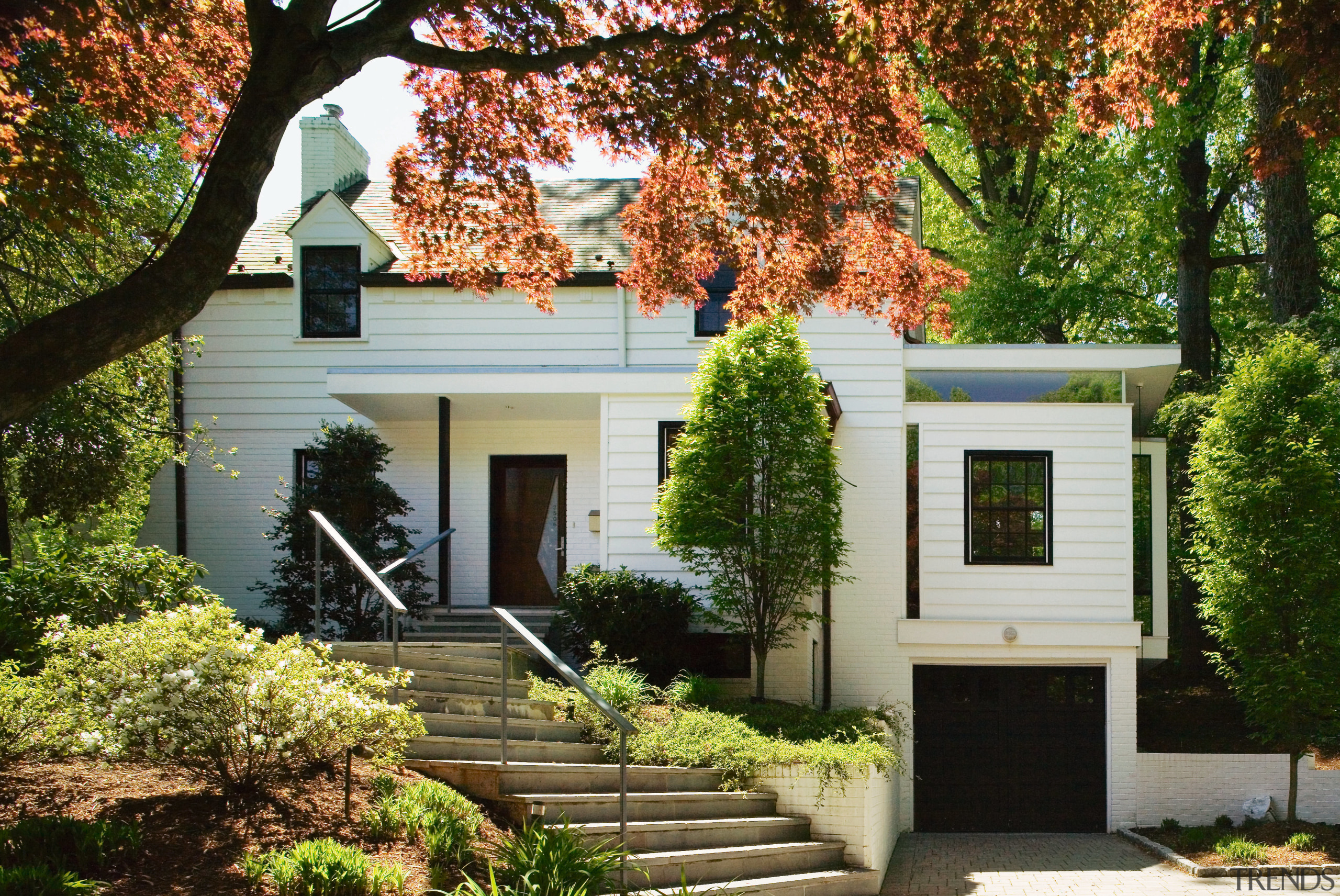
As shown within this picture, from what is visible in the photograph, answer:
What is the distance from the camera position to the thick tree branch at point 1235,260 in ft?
77.5

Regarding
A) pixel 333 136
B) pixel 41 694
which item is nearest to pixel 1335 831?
pixel 41 694

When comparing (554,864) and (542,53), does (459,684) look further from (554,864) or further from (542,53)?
(542,53)

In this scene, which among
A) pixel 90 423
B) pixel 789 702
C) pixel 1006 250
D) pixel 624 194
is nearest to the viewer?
pixel 90 423

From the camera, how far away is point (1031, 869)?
39.5 feet

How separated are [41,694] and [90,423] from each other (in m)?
5.54

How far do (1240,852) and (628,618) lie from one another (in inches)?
288

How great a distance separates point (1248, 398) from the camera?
14.6m

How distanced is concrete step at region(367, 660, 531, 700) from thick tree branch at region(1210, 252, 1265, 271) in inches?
747

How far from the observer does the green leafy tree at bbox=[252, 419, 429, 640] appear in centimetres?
1345

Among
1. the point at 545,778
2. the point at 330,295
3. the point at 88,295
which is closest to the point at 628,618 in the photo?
the point at 545,778

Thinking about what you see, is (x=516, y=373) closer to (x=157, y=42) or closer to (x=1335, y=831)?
(x=157, y=42)

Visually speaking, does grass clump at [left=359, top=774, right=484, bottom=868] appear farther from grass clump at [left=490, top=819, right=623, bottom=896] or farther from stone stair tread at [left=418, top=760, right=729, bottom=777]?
stone stair tread at [left=418, top=760, right=729, bottom=777]

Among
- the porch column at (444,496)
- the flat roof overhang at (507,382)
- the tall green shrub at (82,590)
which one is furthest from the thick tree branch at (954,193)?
the tall green shrub at (82,590)

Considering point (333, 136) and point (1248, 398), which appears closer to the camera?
point (1248, 398)
